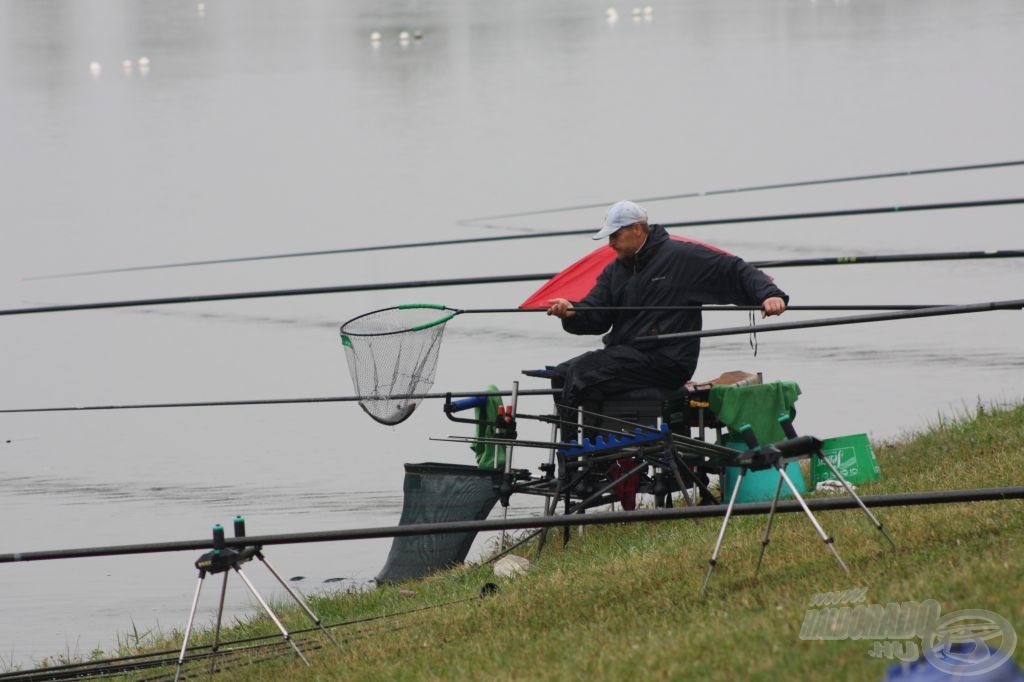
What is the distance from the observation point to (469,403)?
7.53 m

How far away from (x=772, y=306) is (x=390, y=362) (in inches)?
62.5

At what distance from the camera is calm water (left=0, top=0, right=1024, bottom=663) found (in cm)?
1035

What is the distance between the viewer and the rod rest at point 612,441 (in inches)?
263

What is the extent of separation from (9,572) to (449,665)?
488 cm

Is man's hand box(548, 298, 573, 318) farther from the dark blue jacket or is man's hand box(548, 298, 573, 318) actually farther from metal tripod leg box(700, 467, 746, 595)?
metal tripod leg box(700, 467, 746, 595)

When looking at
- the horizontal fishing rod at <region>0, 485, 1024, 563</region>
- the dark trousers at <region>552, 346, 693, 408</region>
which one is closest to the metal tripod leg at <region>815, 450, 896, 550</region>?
the horizontal fishing rod at <region>0, 485, 1024, 563</region>

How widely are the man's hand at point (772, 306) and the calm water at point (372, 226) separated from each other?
8.20ft

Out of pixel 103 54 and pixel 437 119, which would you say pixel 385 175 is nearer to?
pixel 437 119

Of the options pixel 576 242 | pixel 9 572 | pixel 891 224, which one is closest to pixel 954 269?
pixel 891 224

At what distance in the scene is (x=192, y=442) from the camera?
11.7 m

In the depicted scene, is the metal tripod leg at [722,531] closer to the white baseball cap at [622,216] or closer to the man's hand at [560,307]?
the man's hand at [560,307]

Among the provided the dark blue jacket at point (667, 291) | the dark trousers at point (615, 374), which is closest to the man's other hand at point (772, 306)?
the dark blue jacket at point (667, 291)

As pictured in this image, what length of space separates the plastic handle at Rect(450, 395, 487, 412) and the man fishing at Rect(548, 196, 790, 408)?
0.42 metres

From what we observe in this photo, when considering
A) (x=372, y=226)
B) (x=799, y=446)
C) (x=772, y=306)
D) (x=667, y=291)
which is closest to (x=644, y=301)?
(x=667, y=291)
